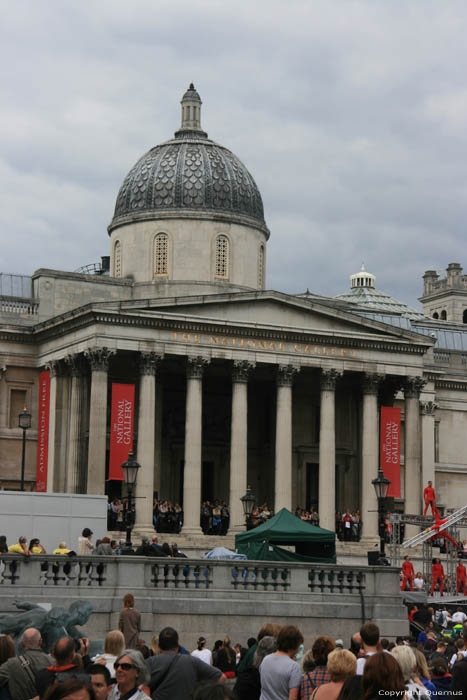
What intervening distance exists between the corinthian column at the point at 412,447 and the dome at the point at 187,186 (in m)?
11.3

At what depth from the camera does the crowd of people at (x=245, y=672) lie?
11.6 metres

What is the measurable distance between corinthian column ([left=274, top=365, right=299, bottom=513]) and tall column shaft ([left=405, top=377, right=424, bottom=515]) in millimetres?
6026

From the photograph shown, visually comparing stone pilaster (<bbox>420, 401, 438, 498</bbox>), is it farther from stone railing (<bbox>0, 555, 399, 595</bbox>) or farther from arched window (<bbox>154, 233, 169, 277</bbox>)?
stone railing (<bbox>0, 555, 399, 595</bbox>)

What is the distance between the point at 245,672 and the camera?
53.1 ft

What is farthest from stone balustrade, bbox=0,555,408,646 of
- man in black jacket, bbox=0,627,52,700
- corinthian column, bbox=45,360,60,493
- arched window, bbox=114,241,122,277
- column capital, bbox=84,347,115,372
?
arched window, bbox=114,241,122,277

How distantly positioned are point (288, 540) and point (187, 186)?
99.2 ft

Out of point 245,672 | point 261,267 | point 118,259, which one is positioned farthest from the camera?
point 261,267

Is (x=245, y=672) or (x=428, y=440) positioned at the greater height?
(x=428, y=440)

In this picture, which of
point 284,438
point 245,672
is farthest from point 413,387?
point 245,672

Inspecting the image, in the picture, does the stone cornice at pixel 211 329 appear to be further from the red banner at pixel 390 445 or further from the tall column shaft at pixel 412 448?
the red banner at pixel 390 445

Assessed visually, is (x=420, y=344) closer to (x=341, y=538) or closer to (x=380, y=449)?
(x=380, y=449)

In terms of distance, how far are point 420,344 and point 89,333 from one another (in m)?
16.3

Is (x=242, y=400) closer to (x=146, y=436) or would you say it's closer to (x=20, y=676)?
(x=146, y=436)

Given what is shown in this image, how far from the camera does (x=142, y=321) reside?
5831cm
